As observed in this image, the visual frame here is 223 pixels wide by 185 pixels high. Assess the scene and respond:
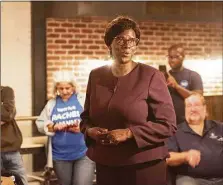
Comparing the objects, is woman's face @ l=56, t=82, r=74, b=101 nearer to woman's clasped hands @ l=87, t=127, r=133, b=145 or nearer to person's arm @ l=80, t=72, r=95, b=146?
person's arm @ l=80, t=72, r=95, b=146

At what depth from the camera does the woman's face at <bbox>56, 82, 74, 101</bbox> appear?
2227mm

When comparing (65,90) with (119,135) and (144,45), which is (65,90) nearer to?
(119,135)

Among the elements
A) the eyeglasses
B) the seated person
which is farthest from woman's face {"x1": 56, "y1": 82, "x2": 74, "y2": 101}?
the eyeglasses

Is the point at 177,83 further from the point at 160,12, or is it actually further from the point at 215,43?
the point at 215,43

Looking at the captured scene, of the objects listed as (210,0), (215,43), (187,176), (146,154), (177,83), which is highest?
(210,0)

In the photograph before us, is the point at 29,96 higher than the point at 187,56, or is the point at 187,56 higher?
the point at 187,56

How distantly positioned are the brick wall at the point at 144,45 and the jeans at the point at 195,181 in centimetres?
117

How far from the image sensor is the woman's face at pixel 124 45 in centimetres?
141

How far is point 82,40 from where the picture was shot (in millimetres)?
3627

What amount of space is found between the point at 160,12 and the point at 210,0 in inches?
20.3

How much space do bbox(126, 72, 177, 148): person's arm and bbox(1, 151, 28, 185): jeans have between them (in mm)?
975

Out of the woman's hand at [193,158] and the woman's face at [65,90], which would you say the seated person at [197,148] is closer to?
the woman's hand at [193,158]

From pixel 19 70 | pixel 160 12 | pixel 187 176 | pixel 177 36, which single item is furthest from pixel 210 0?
pixel 19 70

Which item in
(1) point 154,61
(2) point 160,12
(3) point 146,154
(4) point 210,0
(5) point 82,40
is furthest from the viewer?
(1) point 154,61
